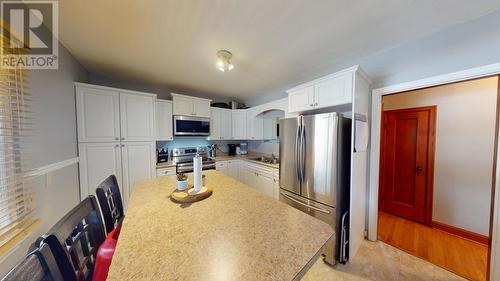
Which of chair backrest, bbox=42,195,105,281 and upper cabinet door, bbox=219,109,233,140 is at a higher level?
upper cabinet door, bbox=219,109,233,140

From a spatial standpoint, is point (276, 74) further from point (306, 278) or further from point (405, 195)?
point (405, 195)

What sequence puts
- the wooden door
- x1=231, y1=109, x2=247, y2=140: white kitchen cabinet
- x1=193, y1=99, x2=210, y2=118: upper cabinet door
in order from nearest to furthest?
the wooden door < x1=193, y1=99, x2=210, y2=118: upper cabinet door < x1=231, y1=109, x2=247, y2=140: white kitchen cabinet

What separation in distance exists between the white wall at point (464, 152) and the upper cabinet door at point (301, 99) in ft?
6.09

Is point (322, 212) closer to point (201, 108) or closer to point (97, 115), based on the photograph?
point (201, 108)

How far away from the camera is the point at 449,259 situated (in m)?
1.67

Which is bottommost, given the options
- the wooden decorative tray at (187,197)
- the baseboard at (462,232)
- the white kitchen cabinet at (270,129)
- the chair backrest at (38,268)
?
the baseboard at (462,232)

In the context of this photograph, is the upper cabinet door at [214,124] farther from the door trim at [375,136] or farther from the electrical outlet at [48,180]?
the door trim at [375,136]

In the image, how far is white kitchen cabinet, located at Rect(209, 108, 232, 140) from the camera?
11.3ft

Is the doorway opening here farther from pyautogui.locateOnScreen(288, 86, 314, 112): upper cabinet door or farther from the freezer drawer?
pyautogui.locateOnScreen(288, 86, 314, 112): upper cabinet door

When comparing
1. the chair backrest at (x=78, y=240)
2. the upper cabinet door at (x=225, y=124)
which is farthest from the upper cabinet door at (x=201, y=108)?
the chair backrest at (x=78, y=240)

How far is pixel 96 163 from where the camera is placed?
6.90 ft

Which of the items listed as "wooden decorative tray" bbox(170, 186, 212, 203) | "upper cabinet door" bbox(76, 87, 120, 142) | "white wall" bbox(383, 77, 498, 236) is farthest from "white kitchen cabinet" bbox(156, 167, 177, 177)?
"white wall" bbox(383, 77, 498, 236)

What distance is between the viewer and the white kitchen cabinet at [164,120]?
275cm

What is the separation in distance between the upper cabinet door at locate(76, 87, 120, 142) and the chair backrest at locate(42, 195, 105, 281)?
5.38 feet
